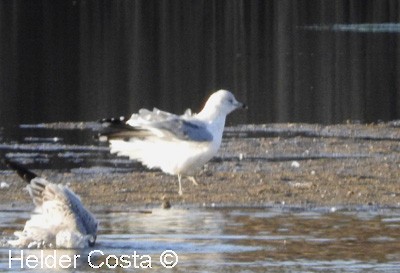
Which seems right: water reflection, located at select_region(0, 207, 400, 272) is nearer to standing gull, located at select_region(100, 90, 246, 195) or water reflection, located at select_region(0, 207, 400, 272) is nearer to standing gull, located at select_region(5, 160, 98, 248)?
standing gull, located at select_region(5, 160, 98, 248)

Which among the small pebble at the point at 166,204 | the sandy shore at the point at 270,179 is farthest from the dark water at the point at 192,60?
the small pebble at the point at 166,204

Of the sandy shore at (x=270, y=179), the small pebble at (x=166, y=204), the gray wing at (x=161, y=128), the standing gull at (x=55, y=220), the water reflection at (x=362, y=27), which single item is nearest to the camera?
the standing gull at (x=55, y=220)

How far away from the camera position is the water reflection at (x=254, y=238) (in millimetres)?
10789

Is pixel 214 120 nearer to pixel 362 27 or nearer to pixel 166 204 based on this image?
pixel 166 204

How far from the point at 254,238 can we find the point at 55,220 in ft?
5.43

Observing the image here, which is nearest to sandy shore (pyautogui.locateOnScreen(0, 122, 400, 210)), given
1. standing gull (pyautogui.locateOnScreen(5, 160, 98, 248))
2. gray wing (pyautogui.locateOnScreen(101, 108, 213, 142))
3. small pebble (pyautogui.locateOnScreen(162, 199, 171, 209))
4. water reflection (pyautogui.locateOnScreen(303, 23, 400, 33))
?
small pebble (pyautogui.locateOnScreen(162, 199, 171, 209))

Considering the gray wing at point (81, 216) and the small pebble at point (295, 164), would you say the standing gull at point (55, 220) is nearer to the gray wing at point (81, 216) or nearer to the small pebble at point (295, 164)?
the gray wing at point (81, 216)

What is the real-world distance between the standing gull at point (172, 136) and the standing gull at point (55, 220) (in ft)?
11.1

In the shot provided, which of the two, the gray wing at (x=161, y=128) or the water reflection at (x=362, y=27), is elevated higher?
the gray wing at (x=161, y=128)

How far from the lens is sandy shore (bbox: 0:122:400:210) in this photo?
46.3 feet

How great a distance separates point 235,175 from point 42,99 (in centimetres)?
1082

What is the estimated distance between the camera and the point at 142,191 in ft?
48.2

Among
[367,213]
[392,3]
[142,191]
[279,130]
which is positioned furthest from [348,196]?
[392,3]

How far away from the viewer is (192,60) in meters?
35.8
